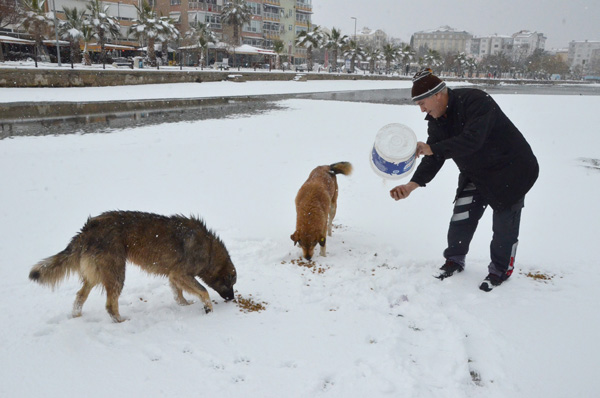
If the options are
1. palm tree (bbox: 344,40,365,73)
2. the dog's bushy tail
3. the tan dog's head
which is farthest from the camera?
palm tree (bbox: 344,40,365,73)

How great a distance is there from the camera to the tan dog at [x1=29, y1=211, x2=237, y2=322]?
11.4 ft

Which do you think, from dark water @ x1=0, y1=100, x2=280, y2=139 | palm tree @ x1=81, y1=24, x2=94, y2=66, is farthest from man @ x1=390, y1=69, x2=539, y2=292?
palm tree @ x1=81, y1=24, x2=94, y2=66

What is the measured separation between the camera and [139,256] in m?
3.76

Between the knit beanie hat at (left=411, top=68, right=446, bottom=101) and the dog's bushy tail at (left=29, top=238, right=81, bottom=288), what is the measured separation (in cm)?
363

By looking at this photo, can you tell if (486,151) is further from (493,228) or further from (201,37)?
(201,37)

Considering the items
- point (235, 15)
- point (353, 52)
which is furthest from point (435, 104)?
point (353, 52)

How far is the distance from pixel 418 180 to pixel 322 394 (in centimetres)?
287

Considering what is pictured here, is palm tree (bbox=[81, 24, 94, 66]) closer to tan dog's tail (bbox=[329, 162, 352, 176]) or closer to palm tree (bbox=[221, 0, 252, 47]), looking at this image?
palm tree (bbox=[221, 0, 252, 47])

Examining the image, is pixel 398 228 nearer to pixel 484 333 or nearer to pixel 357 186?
pixel 357 186

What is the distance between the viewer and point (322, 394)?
2.84m

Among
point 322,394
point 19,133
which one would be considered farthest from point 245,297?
point 19,133

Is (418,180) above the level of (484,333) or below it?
above

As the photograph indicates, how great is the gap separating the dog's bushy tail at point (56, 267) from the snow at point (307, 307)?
0.46 m

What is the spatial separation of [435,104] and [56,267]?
404 centimetres
